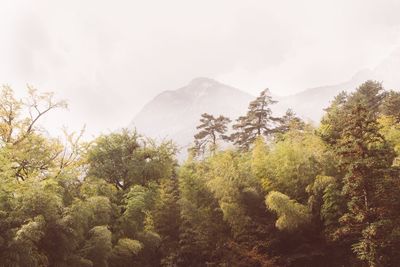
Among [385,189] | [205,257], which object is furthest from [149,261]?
[385,189]

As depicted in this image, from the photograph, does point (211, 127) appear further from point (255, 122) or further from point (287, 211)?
point (287, 211)

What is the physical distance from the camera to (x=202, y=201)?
726 inches

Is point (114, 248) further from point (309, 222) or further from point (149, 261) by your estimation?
point (309, 222)

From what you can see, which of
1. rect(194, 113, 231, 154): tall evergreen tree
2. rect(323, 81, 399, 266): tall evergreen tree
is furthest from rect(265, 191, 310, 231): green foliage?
rect(194, 113, 231, 154): tall evergreen tree

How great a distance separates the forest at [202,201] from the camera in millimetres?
11258

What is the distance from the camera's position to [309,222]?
14.9 m

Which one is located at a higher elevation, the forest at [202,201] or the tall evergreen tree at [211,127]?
the tall evergreen tree at [211,127]

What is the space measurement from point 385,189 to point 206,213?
26.2ft

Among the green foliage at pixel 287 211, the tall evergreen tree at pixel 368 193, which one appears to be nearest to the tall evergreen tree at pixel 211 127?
the green foliage at pixel 287 211

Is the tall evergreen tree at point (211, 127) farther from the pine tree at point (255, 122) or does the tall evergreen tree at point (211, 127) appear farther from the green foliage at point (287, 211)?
the green foliage at point (287, 211)

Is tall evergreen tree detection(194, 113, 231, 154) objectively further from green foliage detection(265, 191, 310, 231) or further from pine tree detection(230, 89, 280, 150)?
green foliage detection(265, 191, 310, 231)

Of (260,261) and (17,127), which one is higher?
(17,127)

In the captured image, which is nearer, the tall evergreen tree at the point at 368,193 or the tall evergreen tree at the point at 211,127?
the tall evergreen tree at the point at 368,193

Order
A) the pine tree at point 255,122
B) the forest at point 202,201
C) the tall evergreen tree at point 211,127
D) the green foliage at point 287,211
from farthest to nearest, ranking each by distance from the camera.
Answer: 1. the tall evergreen tree at point 211,127
2. the pine tree at point 255,122
3. the green foliage at point 287,211
4. the forest at point 202,201
